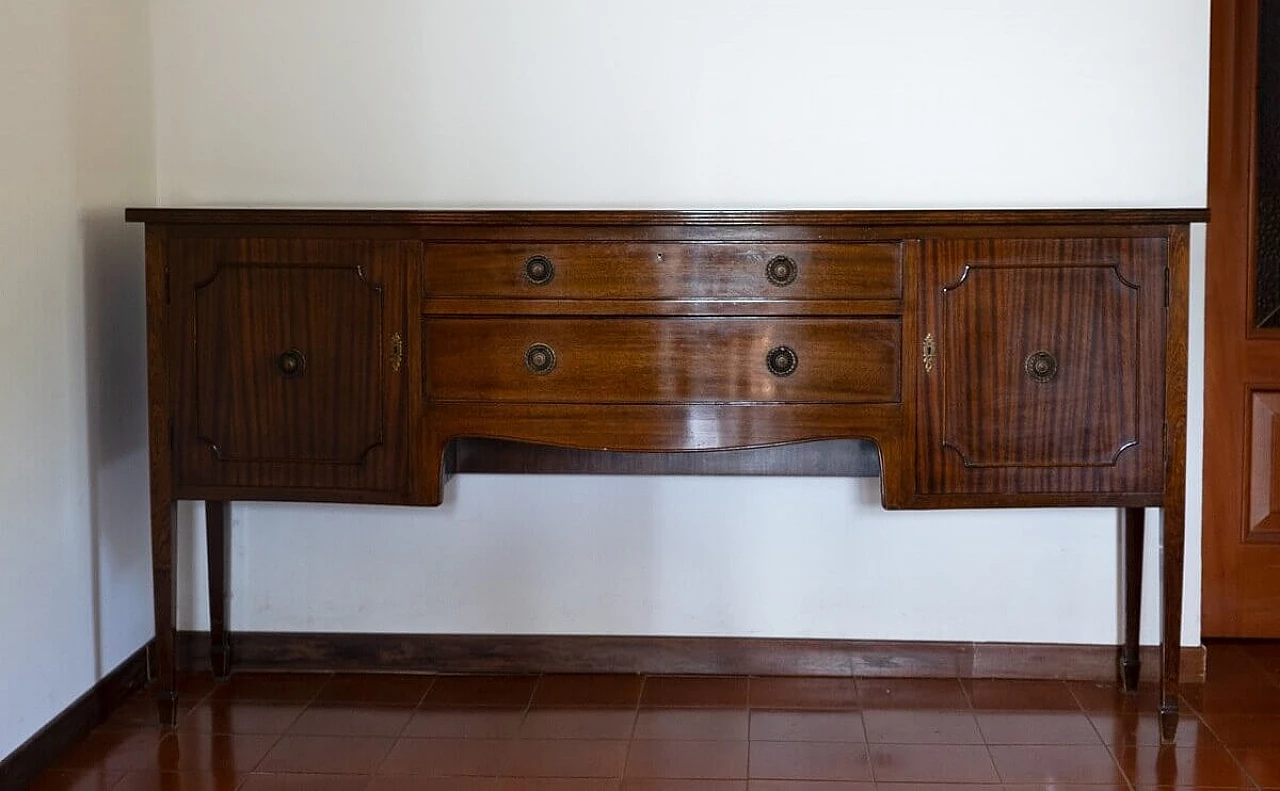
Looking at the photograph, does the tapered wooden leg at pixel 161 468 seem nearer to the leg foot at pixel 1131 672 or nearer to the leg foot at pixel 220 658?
the leg foot at pixel 220 658

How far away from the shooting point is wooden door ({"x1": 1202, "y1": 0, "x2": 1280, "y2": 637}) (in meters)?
3.15

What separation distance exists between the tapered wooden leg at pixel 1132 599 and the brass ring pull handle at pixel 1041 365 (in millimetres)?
514

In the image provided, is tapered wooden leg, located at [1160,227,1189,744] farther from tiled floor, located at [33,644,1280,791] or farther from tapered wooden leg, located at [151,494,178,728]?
tapered wooden leg, located at [151,494,178,728]

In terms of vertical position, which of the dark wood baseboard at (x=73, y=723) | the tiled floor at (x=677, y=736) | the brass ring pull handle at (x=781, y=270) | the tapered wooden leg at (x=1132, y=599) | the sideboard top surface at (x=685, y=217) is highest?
the sideboard top surface at (x=685, y=217)

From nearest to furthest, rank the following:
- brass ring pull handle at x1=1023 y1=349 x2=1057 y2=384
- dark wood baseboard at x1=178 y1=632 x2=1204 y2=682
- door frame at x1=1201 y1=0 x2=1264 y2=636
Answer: brass ring pull handle at x1=1023 y1=349 x2=1057 y2=384, dark wood baseboard at x1=178 y1=632 x2=1204 y2=682, door frame at x1=1201 y1=0 x2=1264 y2=636

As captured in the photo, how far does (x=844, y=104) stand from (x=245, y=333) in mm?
1325

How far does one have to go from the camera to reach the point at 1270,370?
3.23 meters

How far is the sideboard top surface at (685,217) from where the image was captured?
244 centimetres

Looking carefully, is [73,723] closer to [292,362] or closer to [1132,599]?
[292,362]

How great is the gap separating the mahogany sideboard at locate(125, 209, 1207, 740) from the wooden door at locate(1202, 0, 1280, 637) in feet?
2.81

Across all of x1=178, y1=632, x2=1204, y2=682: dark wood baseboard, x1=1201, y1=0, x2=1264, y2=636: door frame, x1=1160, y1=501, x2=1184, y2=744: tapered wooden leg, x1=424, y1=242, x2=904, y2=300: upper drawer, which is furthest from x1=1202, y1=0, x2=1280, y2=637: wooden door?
x1=424, y1=242, x2=904, y2=300: upper drawer

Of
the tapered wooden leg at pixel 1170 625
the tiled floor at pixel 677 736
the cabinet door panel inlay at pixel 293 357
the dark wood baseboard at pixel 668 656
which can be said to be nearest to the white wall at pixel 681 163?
the dark wood baseboard at pixel 668 656

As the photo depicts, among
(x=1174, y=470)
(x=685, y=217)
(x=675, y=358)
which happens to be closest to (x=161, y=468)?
(x=675, y=358)

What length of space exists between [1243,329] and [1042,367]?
1031mm
